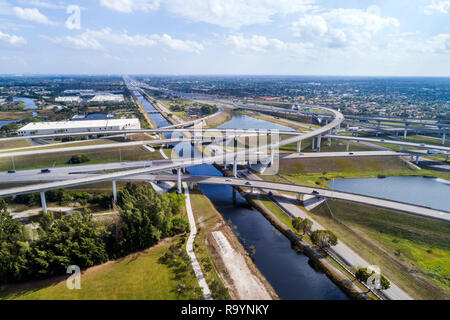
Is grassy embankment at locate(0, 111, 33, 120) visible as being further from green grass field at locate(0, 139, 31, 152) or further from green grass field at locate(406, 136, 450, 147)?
green grass field at locate(406, 136, 450, 147)

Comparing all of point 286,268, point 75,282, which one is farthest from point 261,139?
point 75,282

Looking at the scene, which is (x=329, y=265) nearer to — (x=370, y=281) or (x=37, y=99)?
(x=370, y=281)

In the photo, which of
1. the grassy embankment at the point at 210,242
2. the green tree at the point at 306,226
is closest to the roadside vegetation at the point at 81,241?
the grassy embankment at the point at 210,242

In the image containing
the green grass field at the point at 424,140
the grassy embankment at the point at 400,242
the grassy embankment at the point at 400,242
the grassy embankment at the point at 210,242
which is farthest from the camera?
the green grass field at the point at 424,140

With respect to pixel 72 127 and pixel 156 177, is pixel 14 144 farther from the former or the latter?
pixel 156 177

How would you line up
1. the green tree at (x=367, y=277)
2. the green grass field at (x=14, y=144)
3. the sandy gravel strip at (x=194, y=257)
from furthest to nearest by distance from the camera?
1. the green grass field at (x=14, y=144)
2. the sandy gravel strip at (x=194, y=257)
3. the green tree at (x=367, y=277)

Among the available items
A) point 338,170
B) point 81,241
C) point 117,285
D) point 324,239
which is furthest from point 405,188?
point 81,241

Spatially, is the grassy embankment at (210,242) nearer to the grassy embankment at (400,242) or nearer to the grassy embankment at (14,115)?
the grassy embankment at (400,242)

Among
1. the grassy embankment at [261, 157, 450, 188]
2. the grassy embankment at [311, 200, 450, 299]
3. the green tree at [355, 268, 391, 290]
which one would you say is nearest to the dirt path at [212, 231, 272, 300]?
the green tree at [355, 268, 391, 290]
